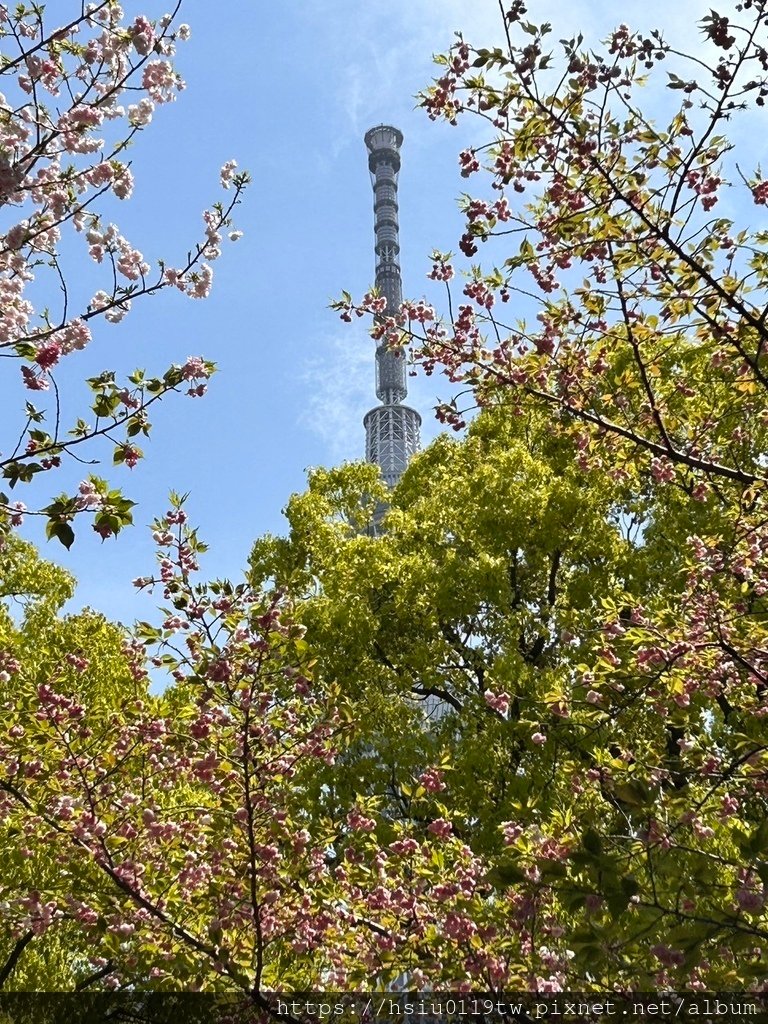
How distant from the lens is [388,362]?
208 ft

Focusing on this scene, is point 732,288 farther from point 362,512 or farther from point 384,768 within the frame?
point 362,512

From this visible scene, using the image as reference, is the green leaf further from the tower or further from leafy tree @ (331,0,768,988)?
the tower

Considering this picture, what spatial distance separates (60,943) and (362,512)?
8.31 m

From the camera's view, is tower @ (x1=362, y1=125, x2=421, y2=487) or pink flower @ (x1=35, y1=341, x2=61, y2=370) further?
tower @ (x1=362, y1=125, x2=421, y2=487)

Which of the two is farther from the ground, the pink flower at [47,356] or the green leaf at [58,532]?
the pink flower at [47,356]

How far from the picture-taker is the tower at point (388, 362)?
5856cm

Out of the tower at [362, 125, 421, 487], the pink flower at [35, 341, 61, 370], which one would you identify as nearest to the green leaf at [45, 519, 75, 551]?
the pink flower at [35, 341, 61, 370]

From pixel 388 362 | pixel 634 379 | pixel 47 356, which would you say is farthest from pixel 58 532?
pixel 388 362

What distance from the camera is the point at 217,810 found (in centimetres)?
406

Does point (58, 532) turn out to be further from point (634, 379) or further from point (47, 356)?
point (634, 379)

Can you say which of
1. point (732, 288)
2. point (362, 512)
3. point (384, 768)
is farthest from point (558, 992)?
point (362, 512)

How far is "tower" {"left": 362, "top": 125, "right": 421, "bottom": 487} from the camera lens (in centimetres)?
5856

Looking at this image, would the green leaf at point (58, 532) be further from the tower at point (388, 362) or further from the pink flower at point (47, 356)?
the tower at point (388, 362)

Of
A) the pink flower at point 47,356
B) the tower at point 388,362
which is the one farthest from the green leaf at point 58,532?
the tower at point 388,362
